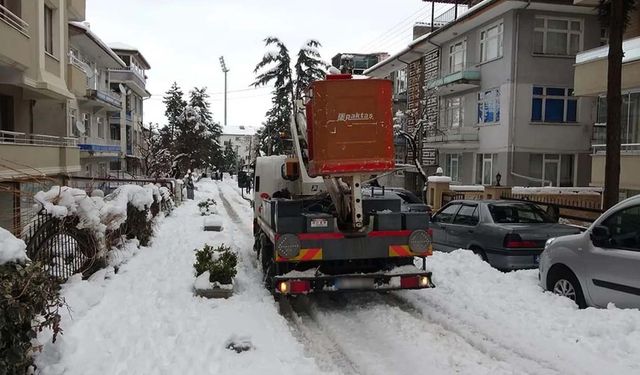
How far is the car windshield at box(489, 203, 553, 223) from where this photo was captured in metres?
10.1

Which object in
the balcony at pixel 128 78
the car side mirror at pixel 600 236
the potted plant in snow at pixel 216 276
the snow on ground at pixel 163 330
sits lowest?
the snow on ground at pixel 163 330

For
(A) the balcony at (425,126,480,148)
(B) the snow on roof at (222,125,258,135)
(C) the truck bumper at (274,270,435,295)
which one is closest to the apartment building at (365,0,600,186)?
(A) the balcony at (425,126,480,148)

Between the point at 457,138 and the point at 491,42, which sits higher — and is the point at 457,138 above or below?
below

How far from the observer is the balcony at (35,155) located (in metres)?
13.1

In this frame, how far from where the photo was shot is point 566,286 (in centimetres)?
718

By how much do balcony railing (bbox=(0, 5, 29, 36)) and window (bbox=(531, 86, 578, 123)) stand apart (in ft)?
63.1

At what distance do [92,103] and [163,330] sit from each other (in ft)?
101

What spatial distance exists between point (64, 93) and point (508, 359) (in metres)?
17.4

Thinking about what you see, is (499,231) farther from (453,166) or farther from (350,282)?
(453,166)

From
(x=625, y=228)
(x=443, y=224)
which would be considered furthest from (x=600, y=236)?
(x=443, y=224)

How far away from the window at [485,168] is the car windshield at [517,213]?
1455 centimetres

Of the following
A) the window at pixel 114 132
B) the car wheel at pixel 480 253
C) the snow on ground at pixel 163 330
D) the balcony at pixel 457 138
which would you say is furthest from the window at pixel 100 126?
the car wheel at pixel 480 253

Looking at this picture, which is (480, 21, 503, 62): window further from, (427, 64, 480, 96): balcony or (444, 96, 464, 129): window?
(444, 96, 464, 129): window

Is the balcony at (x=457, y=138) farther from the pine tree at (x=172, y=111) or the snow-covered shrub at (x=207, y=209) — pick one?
the pine tree at (x=172, y=111)
